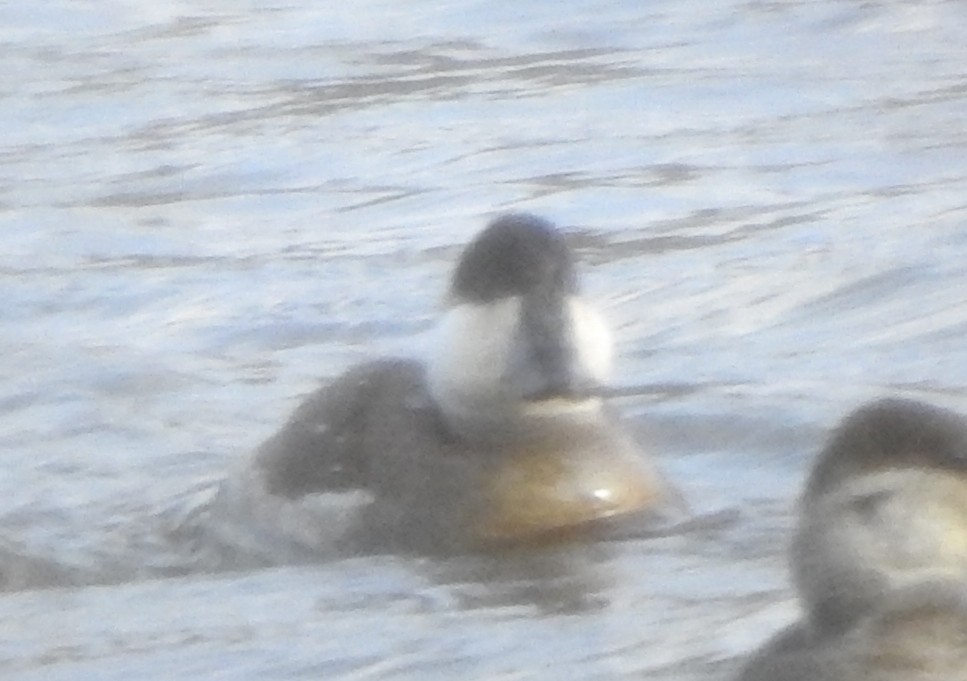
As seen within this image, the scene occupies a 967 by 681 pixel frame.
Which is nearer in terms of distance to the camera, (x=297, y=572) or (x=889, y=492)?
(x=889, y=492)

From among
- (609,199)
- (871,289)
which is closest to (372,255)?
(609,199)

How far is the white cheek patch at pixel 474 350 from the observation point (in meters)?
8.80

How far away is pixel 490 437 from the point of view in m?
8.97

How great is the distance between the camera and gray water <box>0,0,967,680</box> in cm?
834

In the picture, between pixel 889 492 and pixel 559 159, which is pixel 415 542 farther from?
pixel 559 159

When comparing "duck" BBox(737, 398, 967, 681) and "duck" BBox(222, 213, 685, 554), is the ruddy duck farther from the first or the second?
"duck" BBox(222, 213, 685, 554)

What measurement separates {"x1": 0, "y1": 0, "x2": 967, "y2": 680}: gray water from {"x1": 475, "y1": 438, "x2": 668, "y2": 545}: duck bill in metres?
0.11

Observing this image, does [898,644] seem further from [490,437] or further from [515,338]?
[490,437]

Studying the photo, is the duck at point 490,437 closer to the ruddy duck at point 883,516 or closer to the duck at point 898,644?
the ruddy duck at point 883,516

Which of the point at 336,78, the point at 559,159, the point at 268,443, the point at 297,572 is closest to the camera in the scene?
the point at 297,572

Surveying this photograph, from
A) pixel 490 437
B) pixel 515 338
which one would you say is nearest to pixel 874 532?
pixel 515 338

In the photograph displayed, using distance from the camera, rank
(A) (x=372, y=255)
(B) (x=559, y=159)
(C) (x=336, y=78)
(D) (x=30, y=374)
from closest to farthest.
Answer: (D) (x=30, y=374) < (A) (x=372, y=255) < (B) (x=559, y=159) < (C) (x=336, y=78)

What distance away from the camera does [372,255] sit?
12.5 meters

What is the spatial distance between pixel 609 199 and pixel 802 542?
6.73m
